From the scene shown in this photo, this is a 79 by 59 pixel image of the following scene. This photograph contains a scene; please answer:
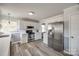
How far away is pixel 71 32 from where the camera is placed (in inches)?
71.7

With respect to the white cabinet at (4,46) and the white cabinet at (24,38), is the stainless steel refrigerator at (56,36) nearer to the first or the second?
the white cabinet at (24,38)

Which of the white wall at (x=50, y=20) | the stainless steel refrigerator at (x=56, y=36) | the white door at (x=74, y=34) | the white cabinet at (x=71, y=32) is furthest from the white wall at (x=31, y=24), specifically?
the white door at (x=74, y=34)

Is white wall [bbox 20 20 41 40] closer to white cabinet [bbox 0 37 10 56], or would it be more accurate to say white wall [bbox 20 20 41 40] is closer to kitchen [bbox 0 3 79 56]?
kitchen [bbox 0 3 79 56]

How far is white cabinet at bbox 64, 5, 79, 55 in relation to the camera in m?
1.71

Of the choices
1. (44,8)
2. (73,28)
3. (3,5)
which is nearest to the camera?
(3,5)

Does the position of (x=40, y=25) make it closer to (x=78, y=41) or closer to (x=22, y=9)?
(x=22, y=9)

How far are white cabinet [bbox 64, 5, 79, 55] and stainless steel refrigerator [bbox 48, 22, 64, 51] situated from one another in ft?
0.29

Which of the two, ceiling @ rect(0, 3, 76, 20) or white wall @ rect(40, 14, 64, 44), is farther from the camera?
white wall @ rect(40, 14, 64, 44)

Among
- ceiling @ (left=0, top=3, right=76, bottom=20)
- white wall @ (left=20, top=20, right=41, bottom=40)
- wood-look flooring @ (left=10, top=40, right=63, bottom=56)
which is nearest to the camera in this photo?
ceiling @ (left=0, top=3, right=76, bottom=20)

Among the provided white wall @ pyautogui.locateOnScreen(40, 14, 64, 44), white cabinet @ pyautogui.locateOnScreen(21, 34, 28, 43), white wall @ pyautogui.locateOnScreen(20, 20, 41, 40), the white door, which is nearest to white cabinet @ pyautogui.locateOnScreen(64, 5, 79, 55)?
the white door

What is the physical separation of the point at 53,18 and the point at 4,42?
45.7 inches

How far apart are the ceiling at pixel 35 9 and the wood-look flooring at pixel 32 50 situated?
0.60 meters

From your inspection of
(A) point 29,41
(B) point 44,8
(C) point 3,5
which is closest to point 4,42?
(A) point 29,41

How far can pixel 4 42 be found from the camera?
168cm
